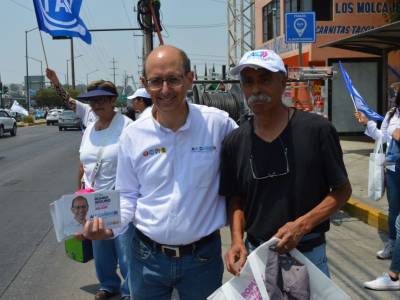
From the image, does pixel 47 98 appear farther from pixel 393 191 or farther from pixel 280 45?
pixel 393 191

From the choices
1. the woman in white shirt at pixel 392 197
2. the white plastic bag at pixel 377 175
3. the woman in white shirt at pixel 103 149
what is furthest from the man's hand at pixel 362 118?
the woman in white shirt at pixel 103 149

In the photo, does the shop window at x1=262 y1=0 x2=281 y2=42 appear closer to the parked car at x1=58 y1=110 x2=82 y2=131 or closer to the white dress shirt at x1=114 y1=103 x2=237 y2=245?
the parked car at x1=58 y1=110 x2=82 y2=131

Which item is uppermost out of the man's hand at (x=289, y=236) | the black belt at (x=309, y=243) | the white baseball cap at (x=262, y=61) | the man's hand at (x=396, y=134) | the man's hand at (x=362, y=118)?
the white baseball cap at (x=262, y=61)

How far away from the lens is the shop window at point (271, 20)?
82.6 feet

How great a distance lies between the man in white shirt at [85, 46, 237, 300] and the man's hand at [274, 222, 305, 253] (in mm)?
448

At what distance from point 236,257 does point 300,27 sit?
828cm

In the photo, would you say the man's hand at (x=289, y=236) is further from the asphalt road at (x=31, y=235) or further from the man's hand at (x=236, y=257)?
the asphalt road at (x=31, y=235)

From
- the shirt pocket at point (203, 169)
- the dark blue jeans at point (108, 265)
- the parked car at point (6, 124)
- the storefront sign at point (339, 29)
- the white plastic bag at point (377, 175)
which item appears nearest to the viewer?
the shirt pocket at point (203, 169)

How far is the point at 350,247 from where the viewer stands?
6324 mm

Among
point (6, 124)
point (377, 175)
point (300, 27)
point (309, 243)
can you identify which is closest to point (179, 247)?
point (309, 243)

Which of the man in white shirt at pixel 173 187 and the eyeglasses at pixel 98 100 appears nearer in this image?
the man in white shirt at pixel 173 187

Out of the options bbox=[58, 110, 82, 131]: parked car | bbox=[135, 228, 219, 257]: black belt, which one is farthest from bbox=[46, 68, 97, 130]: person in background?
bbox=[58, 110, 82, 131]: parked car

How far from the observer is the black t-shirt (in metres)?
2.37

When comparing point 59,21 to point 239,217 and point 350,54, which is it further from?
point 350,54
